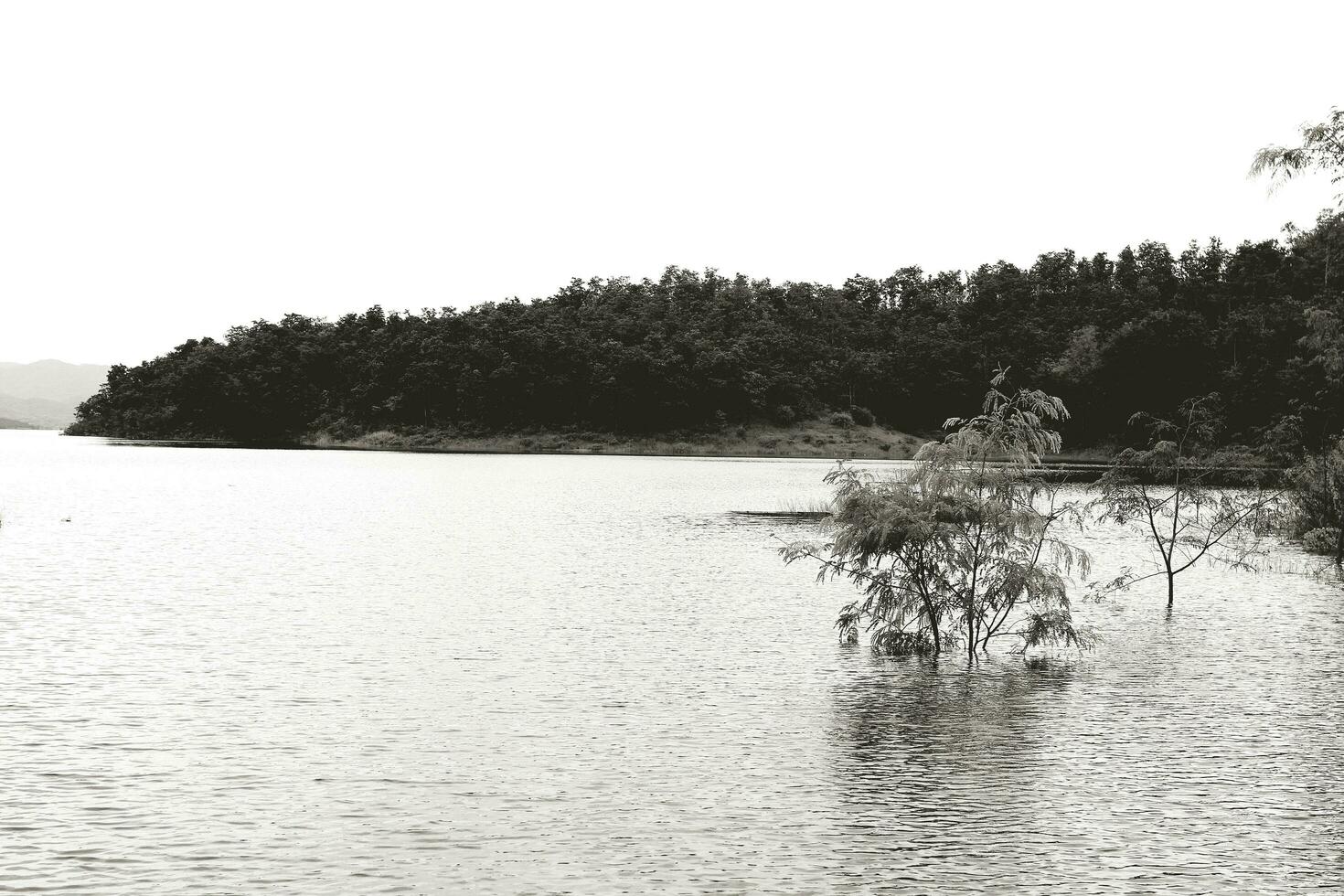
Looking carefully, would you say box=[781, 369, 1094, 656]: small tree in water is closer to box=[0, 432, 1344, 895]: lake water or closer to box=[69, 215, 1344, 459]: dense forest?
box=[0, 432, 1344, 895]: lake water

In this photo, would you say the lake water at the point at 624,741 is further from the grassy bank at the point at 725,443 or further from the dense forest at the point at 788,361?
the grassy bank at the point at 725,443

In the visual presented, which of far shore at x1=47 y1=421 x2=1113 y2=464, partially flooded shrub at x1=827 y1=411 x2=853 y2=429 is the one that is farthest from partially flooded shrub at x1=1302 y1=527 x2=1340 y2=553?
partially flooded shrub at x1=827 y1=411 x2=853 y2=429

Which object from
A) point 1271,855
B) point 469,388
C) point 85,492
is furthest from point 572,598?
point 469,388

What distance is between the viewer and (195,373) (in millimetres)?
199375

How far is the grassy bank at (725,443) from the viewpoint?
16112 centimetres

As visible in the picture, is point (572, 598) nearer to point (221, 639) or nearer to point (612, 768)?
point (221, 639)

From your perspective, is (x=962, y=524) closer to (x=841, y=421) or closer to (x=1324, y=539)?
(x=1324, y=539)

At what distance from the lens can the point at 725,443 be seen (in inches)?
6540

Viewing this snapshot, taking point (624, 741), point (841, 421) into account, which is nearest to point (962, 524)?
point (624, 741)

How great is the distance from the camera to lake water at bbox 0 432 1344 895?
36.0ft

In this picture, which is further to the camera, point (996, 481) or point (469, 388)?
point (469, 388)

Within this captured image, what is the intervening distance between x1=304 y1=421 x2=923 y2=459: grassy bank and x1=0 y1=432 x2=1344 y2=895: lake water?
12796 cm

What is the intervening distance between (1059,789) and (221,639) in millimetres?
15544

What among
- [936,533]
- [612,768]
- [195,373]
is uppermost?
[195,373]
